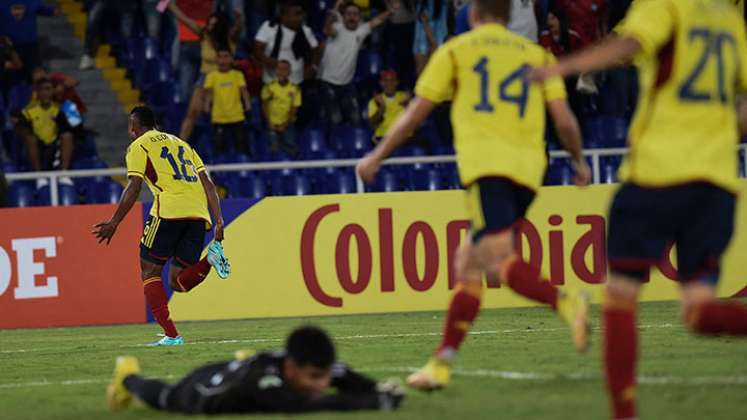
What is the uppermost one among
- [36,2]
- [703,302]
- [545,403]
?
[36,2]

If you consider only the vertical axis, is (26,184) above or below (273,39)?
below

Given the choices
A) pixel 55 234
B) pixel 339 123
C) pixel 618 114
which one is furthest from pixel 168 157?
pixel 618 114

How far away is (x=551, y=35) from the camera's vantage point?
66.0 ft

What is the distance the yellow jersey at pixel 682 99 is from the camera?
6449 millimetres

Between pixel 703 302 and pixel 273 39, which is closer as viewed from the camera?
pixel 703 302

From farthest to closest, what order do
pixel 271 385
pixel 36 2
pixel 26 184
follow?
pixel 36 2
pixel 26 184
pixel 271 385

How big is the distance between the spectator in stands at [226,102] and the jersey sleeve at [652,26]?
13.8 m

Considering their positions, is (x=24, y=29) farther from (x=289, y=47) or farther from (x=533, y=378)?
(x=533, y=378)

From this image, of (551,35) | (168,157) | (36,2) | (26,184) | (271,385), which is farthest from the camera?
(36,2)

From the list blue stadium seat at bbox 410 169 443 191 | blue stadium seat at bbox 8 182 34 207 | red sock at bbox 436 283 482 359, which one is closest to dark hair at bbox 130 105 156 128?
blue stadium seat at bbox 8 182 34 207

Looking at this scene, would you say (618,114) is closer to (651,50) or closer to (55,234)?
(55,234)

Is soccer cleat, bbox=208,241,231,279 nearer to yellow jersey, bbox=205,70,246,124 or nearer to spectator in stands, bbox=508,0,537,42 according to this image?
yellow jersey, bbox=205,70,246,124

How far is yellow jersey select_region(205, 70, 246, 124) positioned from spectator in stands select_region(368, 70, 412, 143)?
180 centimetres

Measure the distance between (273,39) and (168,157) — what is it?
705 centimetres
